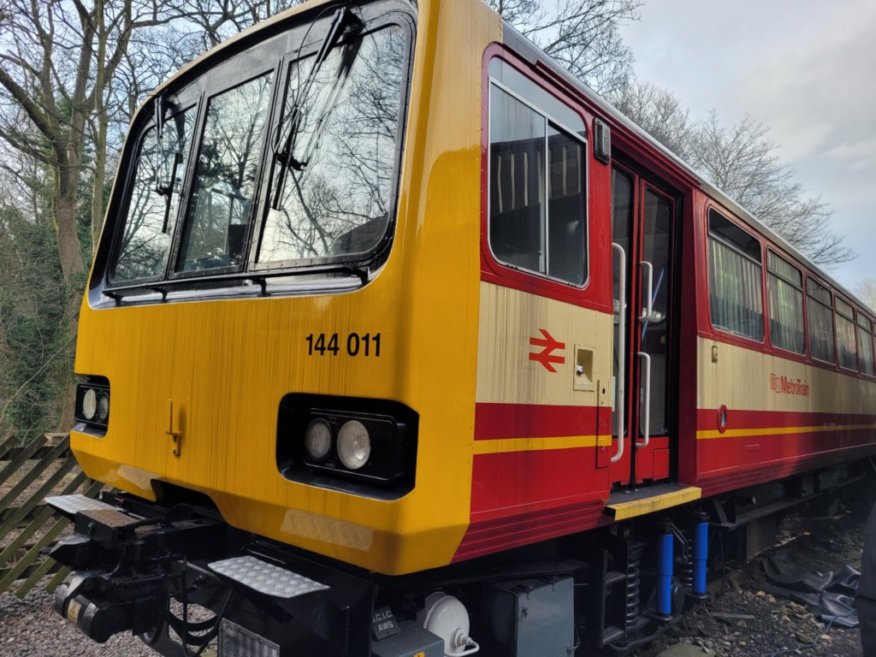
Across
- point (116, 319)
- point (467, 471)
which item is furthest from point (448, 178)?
point (116, 319)

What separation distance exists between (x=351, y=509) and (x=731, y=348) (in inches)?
140

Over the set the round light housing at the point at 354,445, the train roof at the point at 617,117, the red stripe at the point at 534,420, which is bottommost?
the round light housing at the point at 354,445

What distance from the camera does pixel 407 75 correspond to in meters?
2.31

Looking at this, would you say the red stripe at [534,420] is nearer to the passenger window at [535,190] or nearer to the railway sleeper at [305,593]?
the passenger window at [535,190]

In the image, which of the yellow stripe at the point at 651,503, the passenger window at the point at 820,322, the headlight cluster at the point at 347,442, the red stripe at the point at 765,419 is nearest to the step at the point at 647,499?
the yellow stripe at the point at 651,503

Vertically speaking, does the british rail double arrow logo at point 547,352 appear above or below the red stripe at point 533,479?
above

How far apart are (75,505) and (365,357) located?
6.08 ft

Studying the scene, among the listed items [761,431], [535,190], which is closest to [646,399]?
[535,190]

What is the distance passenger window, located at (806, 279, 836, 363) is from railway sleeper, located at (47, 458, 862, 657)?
4.66m

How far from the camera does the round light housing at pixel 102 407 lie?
10.7ft

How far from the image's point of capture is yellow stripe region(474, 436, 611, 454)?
232 cm

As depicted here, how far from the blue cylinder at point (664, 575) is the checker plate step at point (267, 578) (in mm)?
2641

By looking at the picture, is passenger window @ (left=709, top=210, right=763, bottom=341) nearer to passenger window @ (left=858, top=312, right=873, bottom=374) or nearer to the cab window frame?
the cab window frame

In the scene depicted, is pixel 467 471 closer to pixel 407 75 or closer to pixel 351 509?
pixel 351 509
